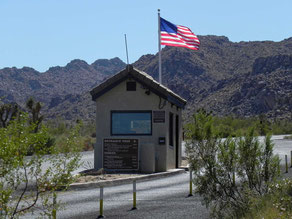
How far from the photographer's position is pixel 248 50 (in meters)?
140

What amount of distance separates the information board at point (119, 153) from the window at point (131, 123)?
2.91ft

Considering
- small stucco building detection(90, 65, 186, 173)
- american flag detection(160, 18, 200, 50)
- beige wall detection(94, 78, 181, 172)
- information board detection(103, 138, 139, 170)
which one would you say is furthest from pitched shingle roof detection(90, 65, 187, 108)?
american flag detection(160, 18, 200, 50)

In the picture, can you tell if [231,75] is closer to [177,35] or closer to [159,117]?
[177,35]

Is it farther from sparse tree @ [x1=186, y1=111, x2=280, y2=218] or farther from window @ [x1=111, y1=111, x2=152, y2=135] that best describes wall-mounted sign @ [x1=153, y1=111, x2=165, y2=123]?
sparse tree @ [x1=186, y1=111, x2=280, y2=218]

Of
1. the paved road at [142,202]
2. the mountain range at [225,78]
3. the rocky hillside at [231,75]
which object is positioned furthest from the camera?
the mountain range at [225,78]

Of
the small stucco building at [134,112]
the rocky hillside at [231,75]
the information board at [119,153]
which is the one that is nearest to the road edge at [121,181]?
the small stucco building at [134,112]

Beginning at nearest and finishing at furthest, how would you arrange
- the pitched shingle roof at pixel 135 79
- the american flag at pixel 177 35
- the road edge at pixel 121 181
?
the road edge at pixel 121 181, the pitched shingle roof at pixel 135 79, the american flag at pixel 177 35

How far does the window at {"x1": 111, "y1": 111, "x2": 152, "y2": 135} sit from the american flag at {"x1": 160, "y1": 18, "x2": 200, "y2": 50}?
6.40 metres

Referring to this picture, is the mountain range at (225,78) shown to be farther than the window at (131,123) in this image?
Yes

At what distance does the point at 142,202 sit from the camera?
13523 millimetres

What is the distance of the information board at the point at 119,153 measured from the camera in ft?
66.1

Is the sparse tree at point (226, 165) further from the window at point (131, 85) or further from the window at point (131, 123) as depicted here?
the window at point (131, 85)

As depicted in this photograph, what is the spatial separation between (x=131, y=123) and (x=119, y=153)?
1476mm

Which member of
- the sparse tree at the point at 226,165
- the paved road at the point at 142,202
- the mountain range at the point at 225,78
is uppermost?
the mountain range at the point at 225,78
